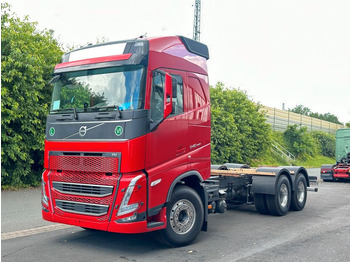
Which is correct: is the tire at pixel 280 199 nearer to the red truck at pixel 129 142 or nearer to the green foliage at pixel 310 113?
the red truck at pixel 129 142

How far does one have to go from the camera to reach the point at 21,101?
12.5 metres

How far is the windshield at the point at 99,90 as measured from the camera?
19.0 ft

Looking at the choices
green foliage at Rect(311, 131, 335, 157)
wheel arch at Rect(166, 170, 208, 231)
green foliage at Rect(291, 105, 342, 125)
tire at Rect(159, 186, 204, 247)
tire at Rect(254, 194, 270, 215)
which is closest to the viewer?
tire at Rect(159, 186, 204, 247)

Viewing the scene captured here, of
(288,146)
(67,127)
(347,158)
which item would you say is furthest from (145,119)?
(288,146)

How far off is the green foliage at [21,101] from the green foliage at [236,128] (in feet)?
38.2

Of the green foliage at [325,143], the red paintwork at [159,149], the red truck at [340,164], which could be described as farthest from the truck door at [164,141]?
the green foliage at [325,143]

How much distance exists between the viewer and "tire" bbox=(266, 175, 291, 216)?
29.2 ft

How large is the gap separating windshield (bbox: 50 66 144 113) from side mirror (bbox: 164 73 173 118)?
387 millimetres

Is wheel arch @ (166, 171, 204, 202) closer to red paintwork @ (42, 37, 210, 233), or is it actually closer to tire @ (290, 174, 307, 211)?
red paintwork @ (42, 37, 210, 233)

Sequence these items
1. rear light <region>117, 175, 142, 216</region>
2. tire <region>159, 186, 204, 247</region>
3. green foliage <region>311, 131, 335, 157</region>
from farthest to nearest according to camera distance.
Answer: green foliage <region>311, 131, 335, 157</region> < tire <region>159, 186, 204, 247</region> < rear light <region>117, 175, 142, 216</region>

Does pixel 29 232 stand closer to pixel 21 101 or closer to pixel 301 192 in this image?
pixel 21 101

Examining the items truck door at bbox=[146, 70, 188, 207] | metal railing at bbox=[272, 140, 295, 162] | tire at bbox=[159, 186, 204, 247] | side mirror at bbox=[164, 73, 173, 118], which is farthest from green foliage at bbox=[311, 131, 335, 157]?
side mirror at bbox=[164, 73, 173, 118]

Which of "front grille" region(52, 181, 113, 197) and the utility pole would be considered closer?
"front grille" region(52, 181, 113, 197)

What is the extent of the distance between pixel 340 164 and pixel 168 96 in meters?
17.0
